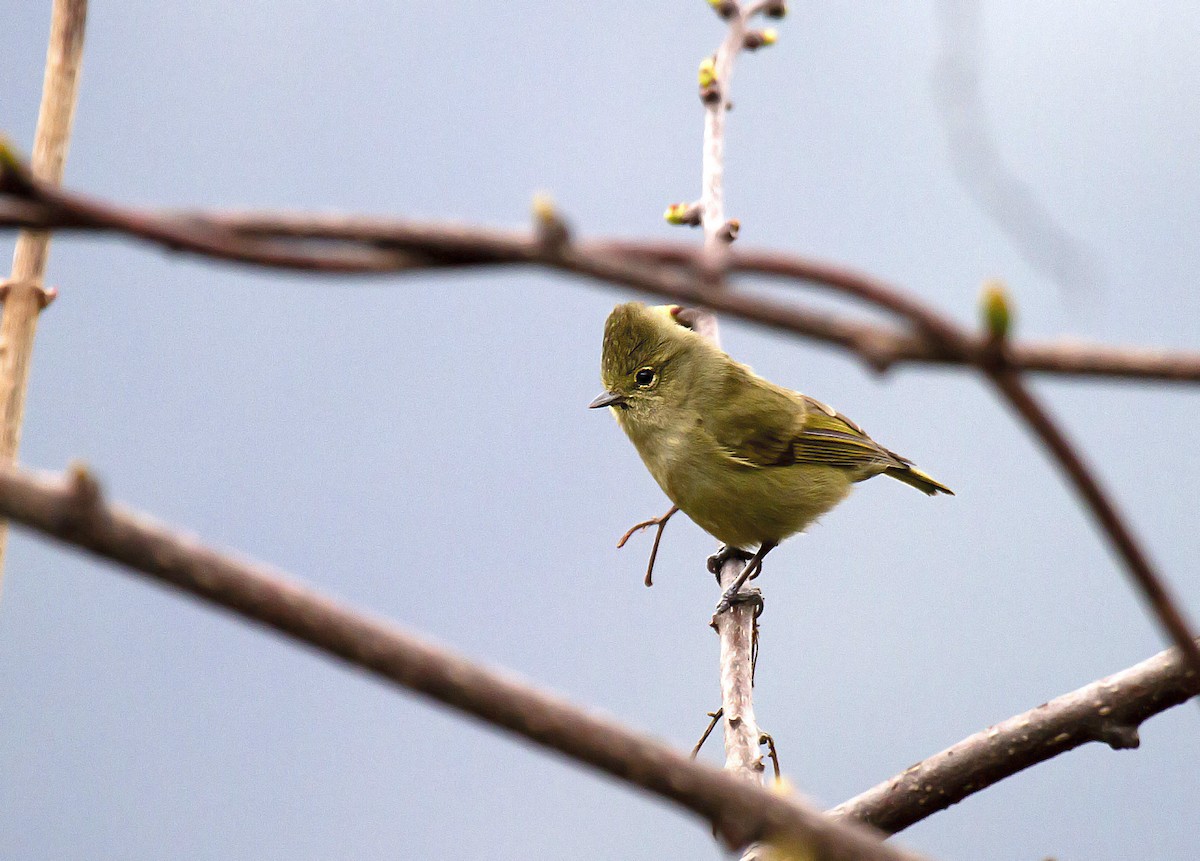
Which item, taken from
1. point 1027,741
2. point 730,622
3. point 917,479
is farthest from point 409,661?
point 917,479

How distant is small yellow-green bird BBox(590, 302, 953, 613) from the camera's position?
4.23 metres

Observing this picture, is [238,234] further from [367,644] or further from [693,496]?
[693,496]

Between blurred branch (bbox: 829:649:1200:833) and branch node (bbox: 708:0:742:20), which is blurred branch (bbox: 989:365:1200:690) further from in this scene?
branch node (bbox: 708:0:742:20)

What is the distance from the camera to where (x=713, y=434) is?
4.31m

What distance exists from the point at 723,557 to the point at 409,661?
347 cm

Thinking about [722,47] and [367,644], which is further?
[722,47]

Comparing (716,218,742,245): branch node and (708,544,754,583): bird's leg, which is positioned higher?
(716,218,742,245): branch node

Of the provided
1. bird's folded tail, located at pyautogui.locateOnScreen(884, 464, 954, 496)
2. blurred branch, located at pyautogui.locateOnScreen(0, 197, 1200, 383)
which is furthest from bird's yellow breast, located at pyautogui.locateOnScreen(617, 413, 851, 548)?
blurred branch, located at pyautogui.locateOnScreen(0, 197, 1200, 383)

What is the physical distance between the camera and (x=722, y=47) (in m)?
3.78

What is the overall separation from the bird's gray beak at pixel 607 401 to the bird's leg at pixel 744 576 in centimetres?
76

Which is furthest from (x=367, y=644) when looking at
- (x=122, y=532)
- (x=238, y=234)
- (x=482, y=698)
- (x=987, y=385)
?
(x=987, y=385)

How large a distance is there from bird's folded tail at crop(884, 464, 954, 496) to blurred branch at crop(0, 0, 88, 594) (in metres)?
3.42

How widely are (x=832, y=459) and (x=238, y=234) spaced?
3865 millimetres

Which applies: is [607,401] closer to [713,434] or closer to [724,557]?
[713,434]
